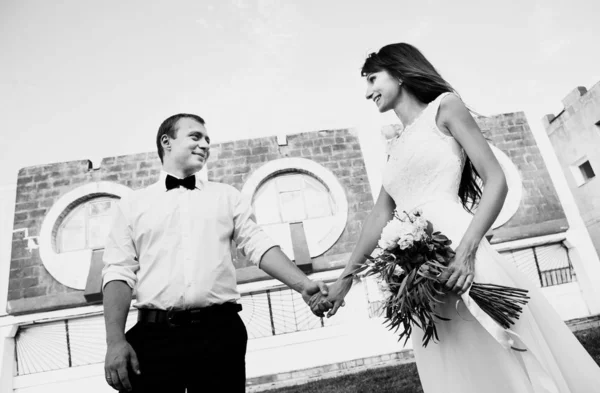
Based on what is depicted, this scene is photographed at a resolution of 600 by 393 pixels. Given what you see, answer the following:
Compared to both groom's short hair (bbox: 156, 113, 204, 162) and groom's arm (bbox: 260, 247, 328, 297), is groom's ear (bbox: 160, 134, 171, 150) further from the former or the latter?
groom's arm (bbox: 260, 247, 328, 297)

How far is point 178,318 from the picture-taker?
244 cm

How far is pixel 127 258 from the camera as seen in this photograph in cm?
267

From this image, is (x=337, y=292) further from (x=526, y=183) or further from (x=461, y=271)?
(x=526, y=183)

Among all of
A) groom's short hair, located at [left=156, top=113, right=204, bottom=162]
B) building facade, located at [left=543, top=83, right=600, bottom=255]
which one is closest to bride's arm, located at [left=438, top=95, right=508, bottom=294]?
groom's short hair, located at [left=156, top=113, right=204, bottom=162]

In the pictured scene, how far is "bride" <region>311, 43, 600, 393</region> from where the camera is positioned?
2215 millimetres

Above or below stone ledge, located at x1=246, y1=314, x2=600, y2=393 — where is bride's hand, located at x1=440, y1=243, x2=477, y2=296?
above

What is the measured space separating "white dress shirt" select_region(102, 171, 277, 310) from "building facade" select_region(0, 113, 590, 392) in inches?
354

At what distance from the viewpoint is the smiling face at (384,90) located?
3.02m

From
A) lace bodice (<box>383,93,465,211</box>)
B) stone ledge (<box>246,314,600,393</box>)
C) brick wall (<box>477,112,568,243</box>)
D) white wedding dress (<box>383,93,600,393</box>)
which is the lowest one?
stone ledge (<box>246,314,600,393</box>)

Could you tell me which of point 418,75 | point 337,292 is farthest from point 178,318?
point 418,75

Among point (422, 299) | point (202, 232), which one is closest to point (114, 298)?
point (202, 232)

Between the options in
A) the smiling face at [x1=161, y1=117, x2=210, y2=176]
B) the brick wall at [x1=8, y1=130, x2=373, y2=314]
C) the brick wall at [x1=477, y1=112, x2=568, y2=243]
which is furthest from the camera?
the brick wall at [x1=477, y1=112, x2=568, y2=243]

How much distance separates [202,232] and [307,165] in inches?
451

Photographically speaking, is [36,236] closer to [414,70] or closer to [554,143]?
[414,70]
